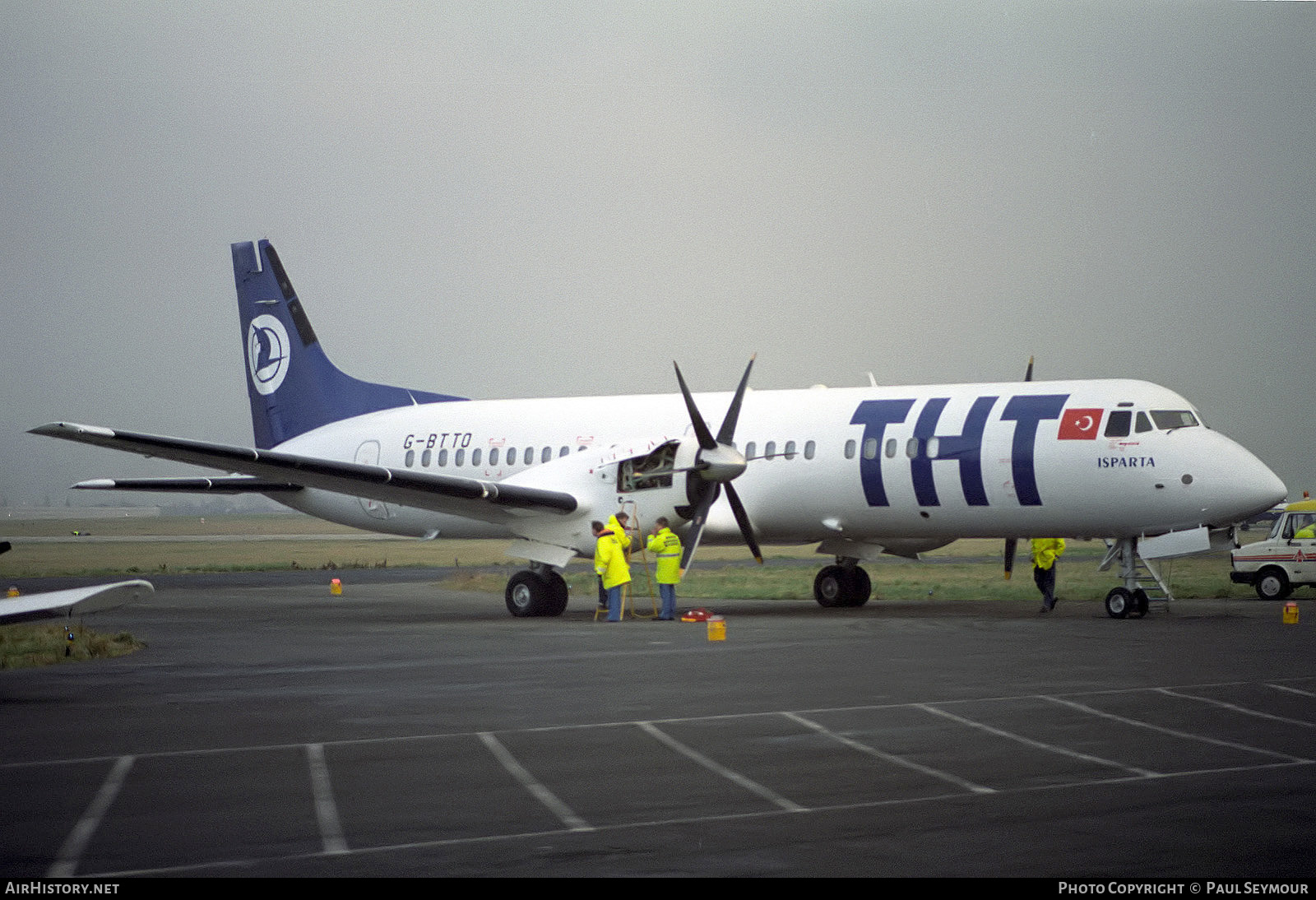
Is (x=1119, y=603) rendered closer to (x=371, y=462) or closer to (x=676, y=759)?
(x=676, y=759)

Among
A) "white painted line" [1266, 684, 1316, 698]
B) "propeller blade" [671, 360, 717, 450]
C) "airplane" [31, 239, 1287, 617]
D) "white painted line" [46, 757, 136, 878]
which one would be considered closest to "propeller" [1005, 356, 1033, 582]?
"airplane" [31, 239, 1287, 617]

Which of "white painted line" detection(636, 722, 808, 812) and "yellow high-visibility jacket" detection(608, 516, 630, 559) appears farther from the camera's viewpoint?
"yellow high-visibility jacket" detection(608, 516, 630, 559)

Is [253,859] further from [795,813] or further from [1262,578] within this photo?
[1262,578]

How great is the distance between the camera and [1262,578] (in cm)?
2867

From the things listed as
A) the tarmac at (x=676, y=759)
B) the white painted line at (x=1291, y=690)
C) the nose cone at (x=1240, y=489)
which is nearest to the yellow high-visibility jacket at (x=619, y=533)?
the tarmac at (x=676, y=759)

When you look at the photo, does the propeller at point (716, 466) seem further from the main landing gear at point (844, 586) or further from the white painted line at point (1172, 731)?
the white painted line at point (1172, 731)

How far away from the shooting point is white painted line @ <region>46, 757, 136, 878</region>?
6770mm

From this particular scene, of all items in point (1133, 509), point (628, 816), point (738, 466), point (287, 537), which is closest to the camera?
point (628, 816)

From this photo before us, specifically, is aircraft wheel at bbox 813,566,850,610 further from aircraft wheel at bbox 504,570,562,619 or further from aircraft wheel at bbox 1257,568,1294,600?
aircraft wheel at bbox 1257,568,1294,600

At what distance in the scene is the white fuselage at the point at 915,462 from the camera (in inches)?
823

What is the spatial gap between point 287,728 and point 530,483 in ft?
43.6

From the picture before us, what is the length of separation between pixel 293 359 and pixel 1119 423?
17.3 meters

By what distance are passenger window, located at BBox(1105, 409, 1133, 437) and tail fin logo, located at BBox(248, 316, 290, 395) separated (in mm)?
17295
